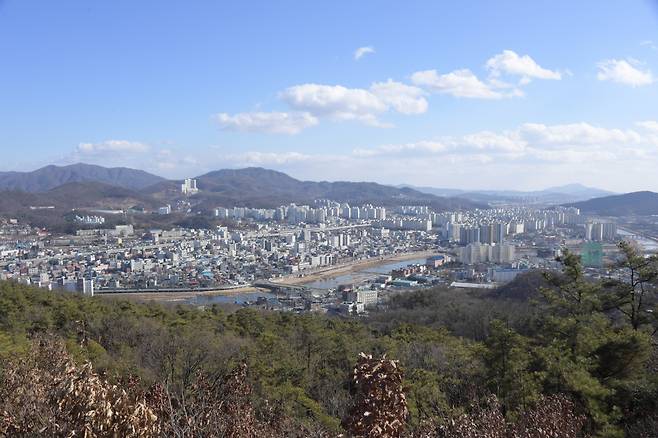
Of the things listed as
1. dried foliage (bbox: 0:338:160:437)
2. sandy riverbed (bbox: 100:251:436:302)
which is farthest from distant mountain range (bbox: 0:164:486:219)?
dried foliage (bbox: 0:338:160:437)

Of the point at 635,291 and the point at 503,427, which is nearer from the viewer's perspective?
the point at 503,427

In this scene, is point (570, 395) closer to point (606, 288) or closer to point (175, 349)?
point (606, 288)

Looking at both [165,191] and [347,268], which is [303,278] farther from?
[165,191]

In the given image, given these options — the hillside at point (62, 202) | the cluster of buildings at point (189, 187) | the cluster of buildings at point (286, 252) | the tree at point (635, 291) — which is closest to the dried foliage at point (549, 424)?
the tree at point (635, 291)

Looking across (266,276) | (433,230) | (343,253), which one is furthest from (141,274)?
(433,230)

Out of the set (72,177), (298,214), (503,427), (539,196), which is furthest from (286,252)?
(539,196)

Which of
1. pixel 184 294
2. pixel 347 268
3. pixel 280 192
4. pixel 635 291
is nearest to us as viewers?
pixel 635 291
